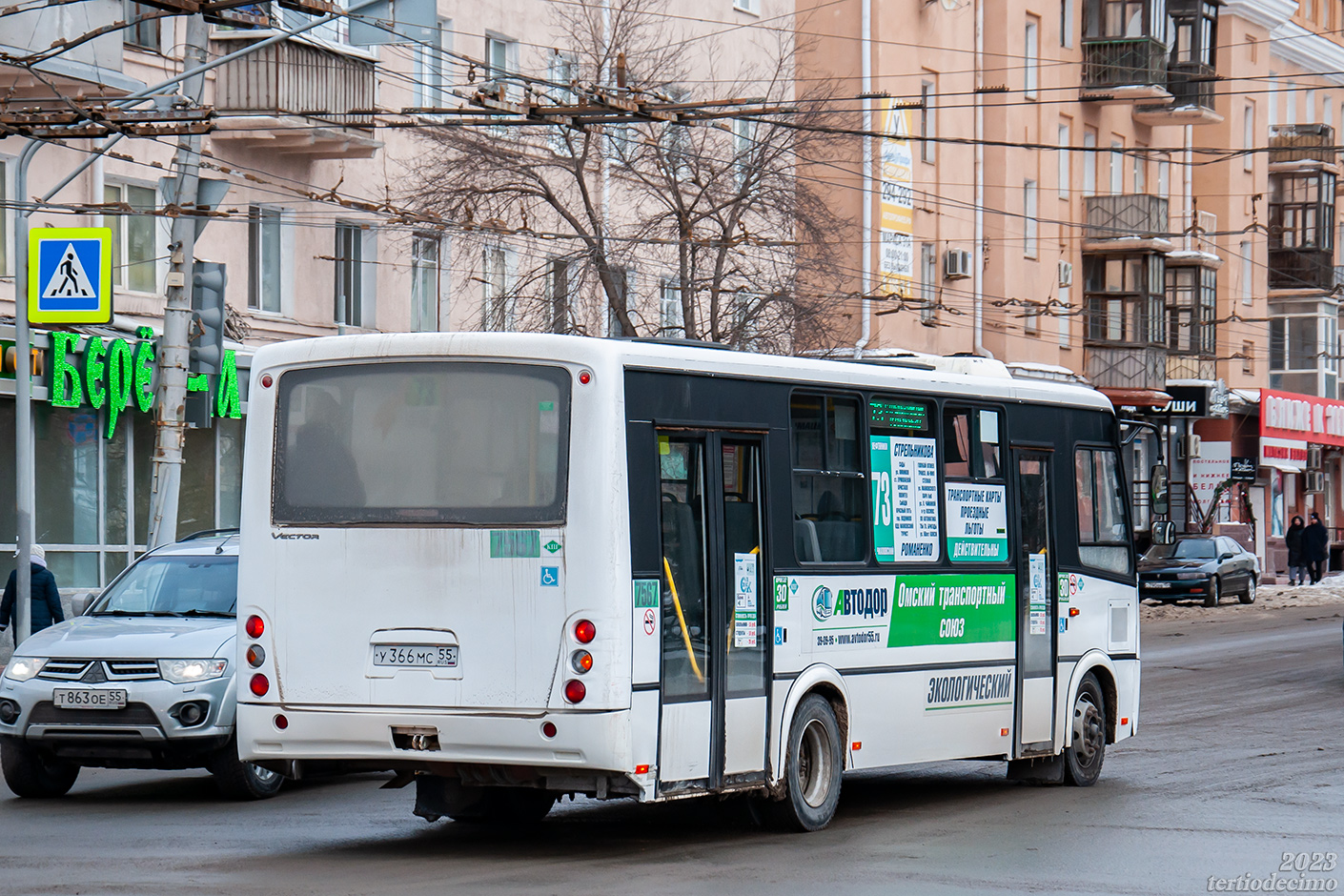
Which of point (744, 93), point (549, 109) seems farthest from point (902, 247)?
point (549, 109)

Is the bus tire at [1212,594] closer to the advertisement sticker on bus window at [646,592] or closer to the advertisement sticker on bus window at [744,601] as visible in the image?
the advertisement sticker on bus window at [744,601]

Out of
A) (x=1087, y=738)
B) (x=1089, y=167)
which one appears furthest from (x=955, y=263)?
(x=1087, y=738)

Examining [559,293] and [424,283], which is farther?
[424,283]

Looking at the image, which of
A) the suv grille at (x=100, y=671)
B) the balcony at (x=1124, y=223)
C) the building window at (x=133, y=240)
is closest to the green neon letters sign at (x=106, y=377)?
the building window at (x=133, y=240)

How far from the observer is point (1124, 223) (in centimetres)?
5359

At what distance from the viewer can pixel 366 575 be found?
10398 mm

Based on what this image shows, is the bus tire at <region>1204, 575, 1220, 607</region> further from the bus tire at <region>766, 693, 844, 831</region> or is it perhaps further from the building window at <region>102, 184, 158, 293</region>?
the bus tire at <region>766, 693, 844, 831</region>

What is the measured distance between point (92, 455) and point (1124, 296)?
33.8 meters

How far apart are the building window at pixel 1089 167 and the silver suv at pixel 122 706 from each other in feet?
142

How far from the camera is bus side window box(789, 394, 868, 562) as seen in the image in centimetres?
1158

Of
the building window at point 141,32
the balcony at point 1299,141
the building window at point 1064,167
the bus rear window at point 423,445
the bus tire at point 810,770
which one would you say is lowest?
the bus tire at point 810,770

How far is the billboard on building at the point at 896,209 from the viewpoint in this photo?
43.5 metres

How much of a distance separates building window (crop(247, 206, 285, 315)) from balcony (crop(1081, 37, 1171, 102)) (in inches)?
1157

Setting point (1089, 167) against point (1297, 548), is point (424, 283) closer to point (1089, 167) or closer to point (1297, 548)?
point (1089, 167)
